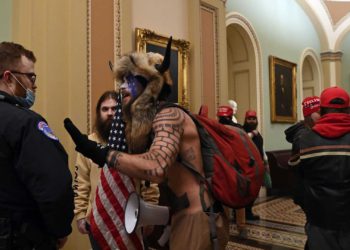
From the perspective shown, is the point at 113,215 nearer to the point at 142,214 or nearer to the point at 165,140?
the point at 142,214

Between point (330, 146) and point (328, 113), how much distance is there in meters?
0.27

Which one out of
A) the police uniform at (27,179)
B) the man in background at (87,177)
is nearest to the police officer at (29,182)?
the police uniform at (27,179)

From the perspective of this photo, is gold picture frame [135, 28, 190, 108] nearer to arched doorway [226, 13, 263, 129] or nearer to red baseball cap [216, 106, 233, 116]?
red baseball cap [216, 106, 233, 116]

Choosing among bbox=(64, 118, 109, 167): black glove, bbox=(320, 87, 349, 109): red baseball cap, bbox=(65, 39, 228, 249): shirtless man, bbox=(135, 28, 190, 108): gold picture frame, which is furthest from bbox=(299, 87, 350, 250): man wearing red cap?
bbox=(135, 28, 190, 108): gold picture frame

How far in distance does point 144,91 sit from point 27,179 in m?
0.66

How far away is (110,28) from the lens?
4.59 metres

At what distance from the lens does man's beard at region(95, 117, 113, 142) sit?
267 cm

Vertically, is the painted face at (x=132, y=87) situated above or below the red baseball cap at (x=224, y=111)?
below

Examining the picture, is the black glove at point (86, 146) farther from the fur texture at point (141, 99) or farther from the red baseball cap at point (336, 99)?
the red baseball cap at point (336, 99)

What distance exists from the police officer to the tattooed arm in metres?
0.29

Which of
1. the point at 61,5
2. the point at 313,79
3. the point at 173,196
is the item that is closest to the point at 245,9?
the point at 313,79

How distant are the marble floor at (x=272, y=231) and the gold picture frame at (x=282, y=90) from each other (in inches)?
111

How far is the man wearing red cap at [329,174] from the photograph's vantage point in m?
2.43

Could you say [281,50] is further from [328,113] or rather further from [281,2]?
[328,113]
